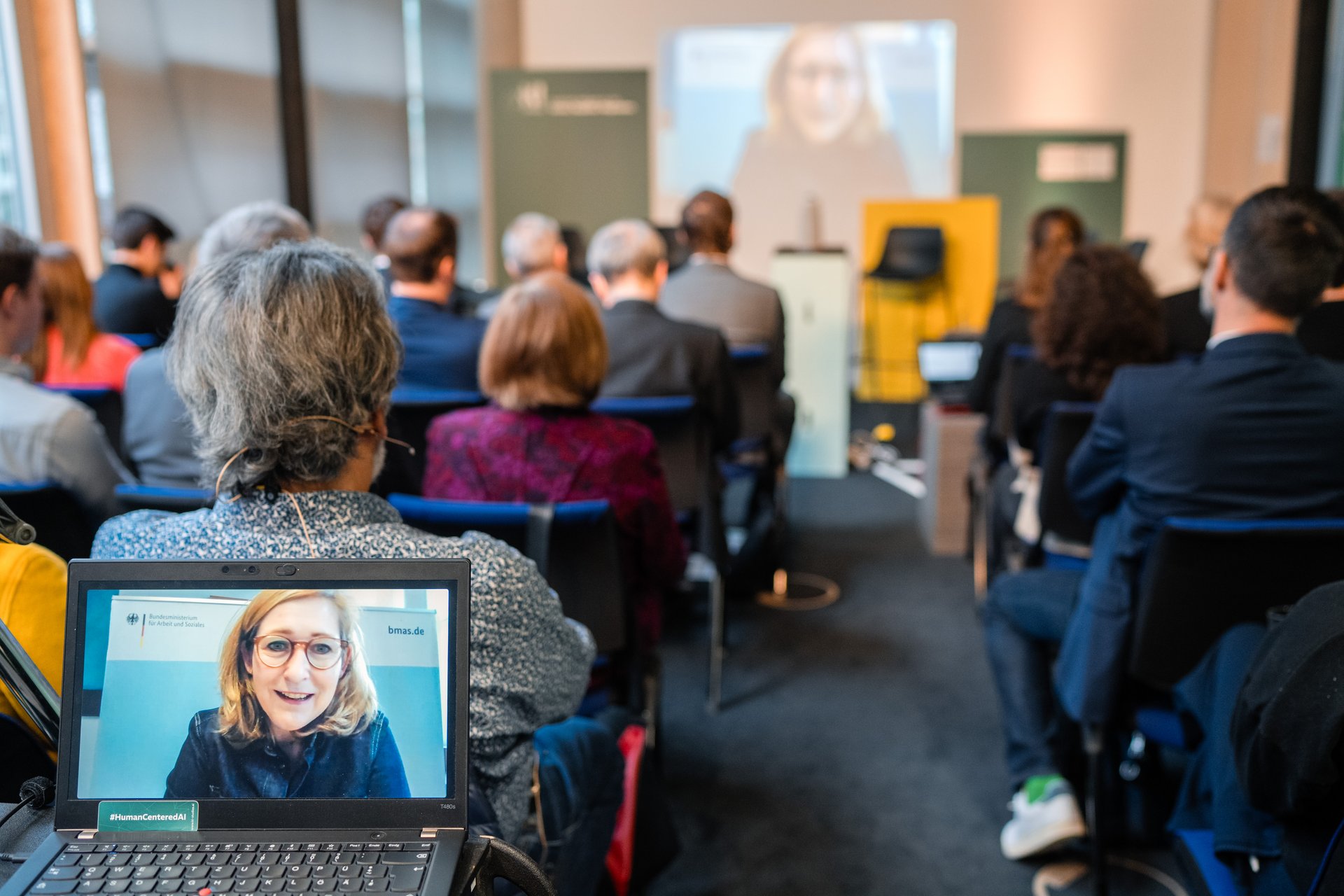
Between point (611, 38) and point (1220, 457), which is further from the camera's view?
point (611, 38)

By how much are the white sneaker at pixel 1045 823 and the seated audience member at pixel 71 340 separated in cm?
232

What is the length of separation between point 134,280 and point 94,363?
0.99 meters

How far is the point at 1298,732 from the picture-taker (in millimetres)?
1181

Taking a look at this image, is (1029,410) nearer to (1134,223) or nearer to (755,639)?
(755,639)

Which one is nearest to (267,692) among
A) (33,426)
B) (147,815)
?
(147,815)

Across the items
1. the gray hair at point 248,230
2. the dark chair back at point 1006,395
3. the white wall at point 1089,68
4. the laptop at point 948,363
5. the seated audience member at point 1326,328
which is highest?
the white wall at point 1089,68

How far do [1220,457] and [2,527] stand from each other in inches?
67.6

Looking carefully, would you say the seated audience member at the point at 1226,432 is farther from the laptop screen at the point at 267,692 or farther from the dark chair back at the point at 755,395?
the dark chair back at the point at 755,395

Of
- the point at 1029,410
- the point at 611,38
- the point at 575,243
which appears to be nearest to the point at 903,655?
the point at 1029,410

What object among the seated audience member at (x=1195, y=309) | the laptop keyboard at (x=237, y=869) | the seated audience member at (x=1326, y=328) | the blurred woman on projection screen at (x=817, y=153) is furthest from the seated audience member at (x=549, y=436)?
the blurred woman on projection screen at (x=817, y=153)

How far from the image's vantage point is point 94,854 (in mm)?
896

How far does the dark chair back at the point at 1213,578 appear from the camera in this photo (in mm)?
1711

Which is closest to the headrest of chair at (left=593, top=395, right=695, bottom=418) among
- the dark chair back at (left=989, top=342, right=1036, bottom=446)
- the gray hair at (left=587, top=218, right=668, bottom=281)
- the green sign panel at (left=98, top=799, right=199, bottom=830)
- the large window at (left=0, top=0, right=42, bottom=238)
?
the gray hair at (left=587, top=218, right=668, bottom=281)

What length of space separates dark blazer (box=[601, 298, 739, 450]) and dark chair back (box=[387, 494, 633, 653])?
1193 mm
